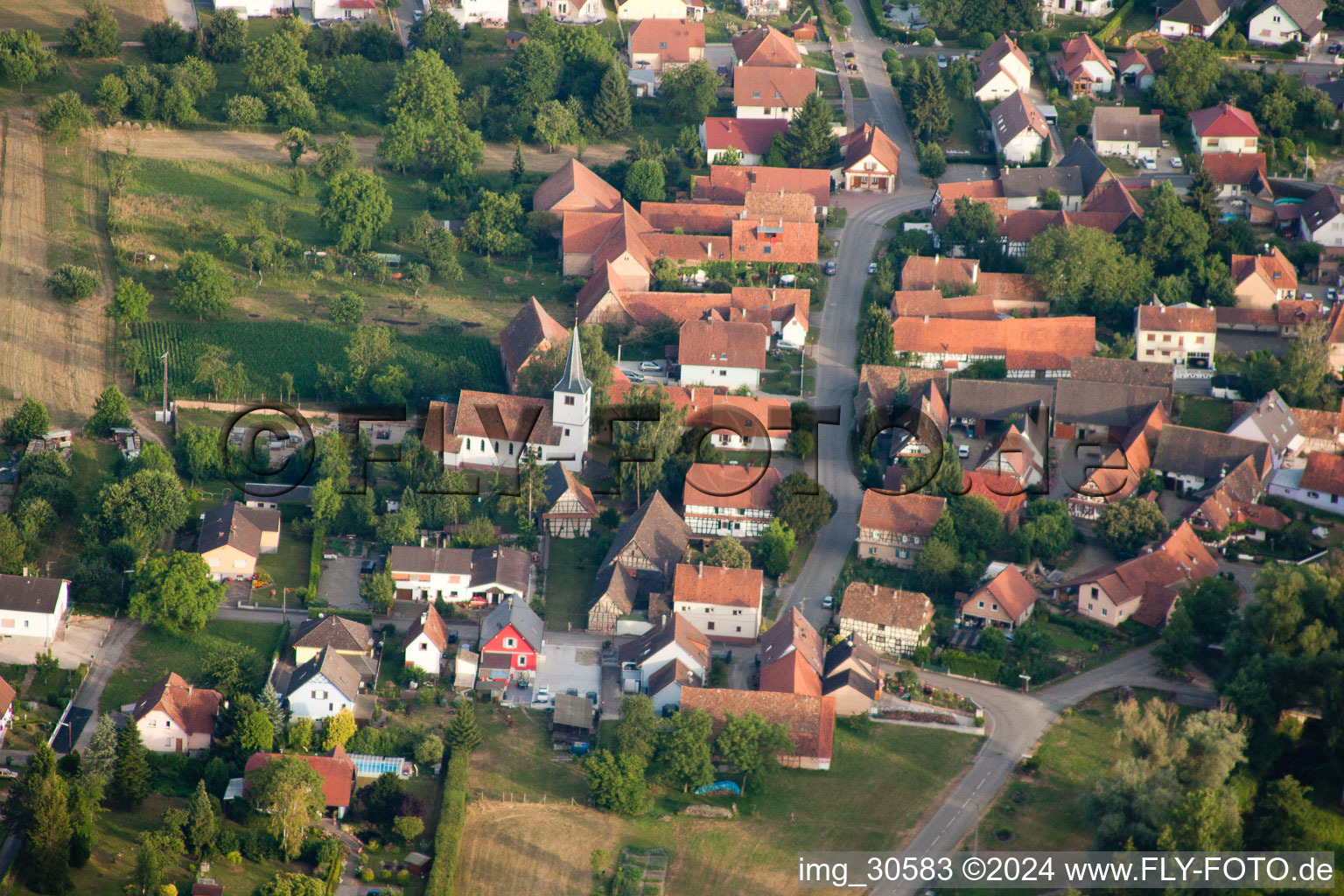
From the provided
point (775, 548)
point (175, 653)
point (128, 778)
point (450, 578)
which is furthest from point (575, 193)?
point (128, 778)

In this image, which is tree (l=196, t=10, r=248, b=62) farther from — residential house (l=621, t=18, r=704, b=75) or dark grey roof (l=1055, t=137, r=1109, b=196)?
dark grey roof (l=1055, t=137, r=1109, b=196)

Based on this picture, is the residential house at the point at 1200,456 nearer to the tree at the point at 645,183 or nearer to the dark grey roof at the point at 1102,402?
the dark grey roof at the point at 1102,402

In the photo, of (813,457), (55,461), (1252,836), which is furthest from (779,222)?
(1252,836)

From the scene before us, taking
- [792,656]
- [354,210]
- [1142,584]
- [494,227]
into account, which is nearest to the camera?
[792,656]

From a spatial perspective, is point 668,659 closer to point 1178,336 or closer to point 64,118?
point 1178,336

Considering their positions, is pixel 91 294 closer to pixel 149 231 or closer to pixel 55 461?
pixel 149 231
